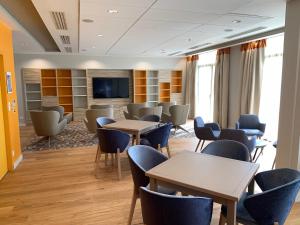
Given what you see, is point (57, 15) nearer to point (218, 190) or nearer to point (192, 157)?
point (192, 157)

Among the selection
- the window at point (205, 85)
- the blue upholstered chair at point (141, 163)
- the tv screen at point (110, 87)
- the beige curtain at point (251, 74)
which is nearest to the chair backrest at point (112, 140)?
the blue upholstered chair at point (141, 163)

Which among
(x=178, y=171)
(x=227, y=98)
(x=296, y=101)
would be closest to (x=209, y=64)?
(x=227, y=98)

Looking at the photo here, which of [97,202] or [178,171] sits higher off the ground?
[178,171]

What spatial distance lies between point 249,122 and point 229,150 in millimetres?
3236

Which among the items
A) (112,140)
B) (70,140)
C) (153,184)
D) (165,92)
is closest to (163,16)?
(112,140)

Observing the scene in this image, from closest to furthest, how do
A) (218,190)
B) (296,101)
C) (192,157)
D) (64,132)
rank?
1. (218,190)
2. (192,157)
3. (296,101)
4. (64,132)

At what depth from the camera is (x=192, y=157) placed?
2430 mm

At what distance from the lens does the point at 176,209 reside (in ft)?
5.01

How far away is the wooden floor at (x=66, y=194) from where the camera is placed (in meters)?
2.77

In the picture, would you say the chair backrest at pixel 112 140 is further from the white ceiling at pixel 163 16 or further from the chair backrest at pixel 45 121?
the chair backrest at pixel 45 121

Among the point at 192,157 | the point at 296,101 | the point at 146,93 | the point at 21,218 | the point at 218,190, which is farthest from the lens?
the point at 146,93

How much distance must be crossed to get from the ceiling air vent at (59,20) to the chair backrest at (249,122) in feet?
14.6

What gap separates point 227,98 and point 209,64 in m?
1.82

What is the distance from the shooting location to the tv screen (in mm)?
9758
